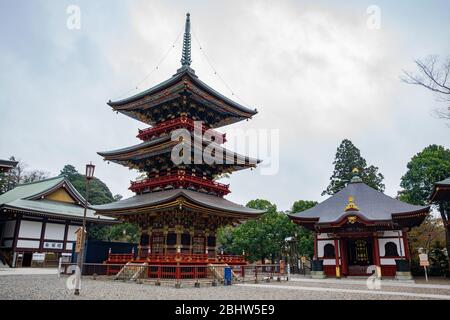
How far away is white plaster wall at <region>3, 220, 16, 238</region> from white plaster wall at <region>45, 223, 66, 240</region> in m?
3.32

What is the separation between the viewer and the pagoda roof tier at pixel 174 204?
2162 cm

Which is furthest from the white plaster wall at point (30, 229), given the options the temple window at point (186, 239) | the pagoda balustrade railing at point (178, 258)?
the temple window at point (186, 239)

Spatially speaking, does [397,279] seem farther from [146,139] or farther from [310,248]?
[146,139]

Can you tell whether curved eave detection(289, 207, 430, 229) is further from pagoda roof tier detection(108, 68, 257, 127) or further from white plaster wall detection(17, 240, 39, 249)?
white plaster wall detection(17, 240, 39, 249)

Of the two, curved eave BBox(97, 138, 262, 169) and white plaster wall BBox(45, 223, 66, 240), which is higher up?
curved eave BBox(97, 138, 262, 169)

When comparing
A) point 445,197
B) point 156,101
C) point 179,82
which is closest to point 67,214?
point 156,101

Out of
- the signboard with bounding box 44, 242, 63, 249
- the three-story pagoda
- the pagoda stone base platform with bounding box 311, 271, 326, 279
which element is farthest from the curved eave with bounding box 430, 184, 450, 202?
the signboard with bounding box 44, 242, 63, 249

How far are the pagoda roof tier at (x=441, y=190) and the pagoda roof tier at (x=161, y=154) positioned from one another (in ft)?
47.0

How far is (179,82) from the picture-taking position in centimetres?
2588

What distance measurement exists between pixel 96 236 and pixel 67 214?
15.8 m

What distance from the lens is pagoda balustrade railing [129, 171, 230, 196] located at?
25.5 m

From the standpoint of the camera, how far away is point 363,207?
31.2 m

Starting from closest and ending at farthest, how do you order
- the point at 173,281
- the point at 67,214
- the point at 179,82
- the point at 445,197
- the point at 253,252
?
the point at 173,281, the point at 179,82, the point at 445,197, the point at 67,214, the point at 253,252

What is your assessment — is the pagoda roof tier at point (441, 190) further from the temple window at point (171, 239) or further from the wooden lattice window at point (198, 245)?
the temple window at point (171, 239)
